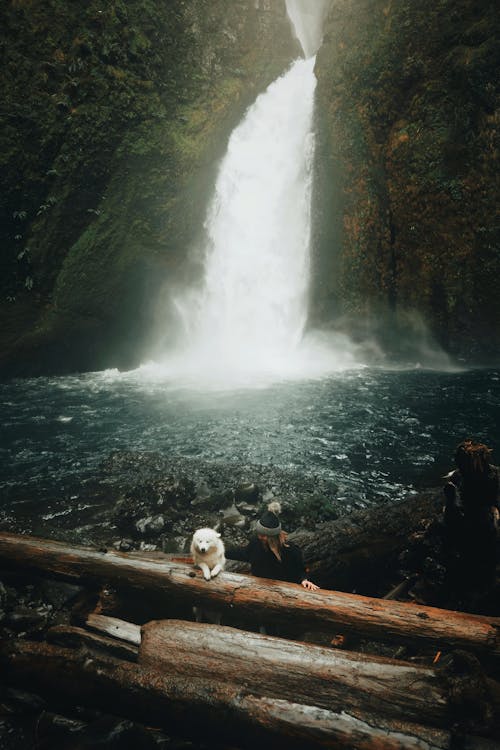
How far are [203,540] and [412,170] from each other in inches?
901

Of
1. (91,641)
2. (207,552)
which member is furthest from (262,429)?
(91,641)

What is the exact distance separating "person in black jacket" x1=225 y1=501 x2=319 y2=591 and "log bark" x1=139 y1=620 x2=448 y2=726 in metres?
0.89

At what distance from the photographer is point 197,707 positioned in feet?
9.38

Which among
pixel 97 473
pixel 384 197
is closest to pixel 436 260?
pixel 384 197

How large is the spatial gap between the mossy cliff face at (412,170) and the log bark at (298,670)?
20695 mm

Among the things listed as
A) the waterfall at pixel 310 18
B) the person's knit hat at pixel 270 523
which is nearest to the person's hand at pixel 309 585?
the person's knit hat at pixel 270 523

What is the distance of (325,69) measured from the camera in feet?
81.2

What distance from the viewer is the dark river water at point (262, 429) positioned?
367 inches

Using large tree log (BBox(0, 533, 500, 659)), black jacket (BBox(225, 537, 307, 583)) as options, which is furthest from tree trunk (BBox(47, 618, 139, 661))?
black jacket (BBox(225, 537, 307, 583))

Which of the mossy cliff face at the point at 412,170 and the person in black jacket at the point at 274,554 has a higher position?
the mossy cliff face at the point at 412,170

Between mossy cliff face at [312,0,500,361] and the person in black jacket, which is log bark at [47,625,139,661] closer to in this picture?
the person in black jacket

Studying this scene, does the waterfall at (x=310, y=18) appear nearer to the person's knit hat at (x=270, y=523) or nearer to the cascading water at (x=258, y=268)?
the cascading water at (x=258, y=268)

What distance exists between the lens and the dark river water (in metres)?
9.32

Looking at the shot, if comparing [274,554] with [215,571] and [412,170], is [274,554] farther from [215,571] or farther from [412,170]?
[412,170]
